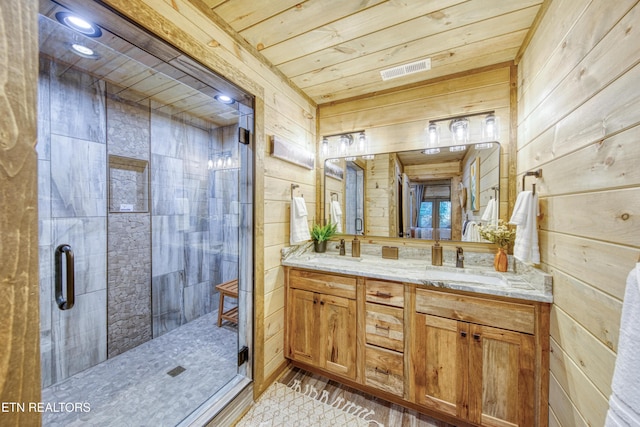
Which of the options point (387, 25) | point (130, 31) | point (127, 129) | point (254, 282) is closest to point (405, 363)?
point (254, 282)

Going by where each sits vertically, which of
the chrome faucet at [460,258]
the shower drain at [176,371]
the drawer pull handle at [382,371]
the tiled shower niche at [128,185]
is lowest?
the shower drain at [176,371]

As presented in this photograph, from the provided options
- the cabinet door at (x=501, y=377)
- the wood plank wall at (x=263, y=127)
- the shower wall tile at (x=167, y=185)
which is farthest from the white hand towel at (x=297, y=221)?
the shower wall tile at (x=167, y=185)

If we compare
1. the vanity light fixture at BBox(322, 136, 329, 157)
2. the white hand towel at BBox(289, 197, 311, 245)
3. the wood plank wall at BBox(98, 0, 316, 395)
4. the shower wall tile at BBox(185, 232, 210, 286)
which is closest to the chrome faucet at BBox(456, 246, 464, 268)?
the white hand towel at BBox(289, 197, 311, 245)

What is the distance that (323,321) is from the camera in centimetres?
186

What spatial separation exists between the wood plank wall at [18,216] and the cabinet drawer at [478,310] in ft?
5.35

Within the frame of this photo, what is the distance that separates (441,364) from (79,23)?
2.51 meters

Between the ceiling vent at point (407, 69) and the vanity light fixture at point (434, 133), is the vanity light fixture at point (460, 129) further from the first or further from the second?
the ceiling vent at point (407, 69)

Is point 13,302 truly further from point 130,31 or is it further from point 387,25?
point 387,25

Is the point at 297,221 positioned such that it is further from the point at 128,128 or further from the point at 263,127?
the point at 128,128

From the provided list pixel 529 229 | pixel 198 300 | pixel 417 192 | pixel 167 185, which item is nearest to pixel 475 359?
pixel 529 229

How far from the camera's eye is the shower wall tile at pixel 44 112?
169 cm

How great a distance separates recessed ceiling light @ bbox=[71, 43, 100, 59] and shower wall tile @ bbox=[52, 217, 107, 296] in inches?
47.0

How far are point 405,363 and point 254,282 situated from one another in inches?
44.8

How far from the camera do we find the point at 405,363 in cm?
158
